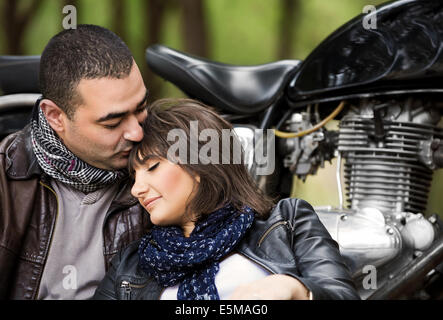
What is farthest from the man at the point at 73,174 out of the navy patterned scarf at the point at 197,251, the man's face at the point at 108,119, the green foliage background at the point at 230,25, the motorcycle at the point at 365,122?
the green foliage background at the point at 230,25

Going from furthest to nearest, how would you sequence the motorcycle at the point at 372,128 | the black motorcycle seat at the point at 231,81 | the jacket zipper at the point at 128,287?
the black motorcycle seat at the point at 231,81
the motorcycle at the point at 372,128
the jacket zipper at the point at 128,287

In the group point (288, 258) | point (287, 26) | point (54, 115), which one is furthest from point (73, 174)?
point (287, 26)

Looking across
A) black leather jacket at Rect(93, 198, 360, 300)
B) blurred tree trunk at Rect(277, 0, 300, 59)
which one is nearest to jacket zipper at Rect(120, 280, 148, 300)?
black leather jacket at Rect(93, 198, 360, 300)

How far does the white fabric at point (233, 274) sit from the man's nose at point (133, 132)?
0.29 metres

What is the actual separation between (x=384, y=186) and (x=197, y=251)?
2.28 feet

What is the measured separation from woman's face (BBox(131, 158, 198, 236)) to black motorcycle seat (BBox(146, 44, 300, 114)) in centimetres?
74

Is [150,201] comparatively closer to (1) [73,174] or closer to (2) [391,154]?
(1) [73,174]

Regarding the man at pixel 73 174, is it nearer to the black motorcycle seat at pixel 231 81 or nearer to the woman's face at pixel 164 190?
the woman's face at pixel 164 190

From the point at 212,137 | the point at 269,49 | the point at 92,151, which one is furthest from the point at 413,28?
the point at 269,49

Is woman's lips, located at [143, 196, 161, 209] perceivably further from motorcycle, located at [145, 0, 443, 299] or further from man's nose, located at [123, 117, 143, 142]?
motorcycle, located at [145, 0, 443, 299]

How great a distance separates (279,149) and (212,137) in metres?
0.69

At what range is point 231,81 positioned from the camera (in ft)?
6.48

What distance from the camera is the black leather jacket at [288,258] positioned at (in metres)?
1.16

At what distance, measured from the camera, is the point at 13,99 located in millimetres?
A: 1743
